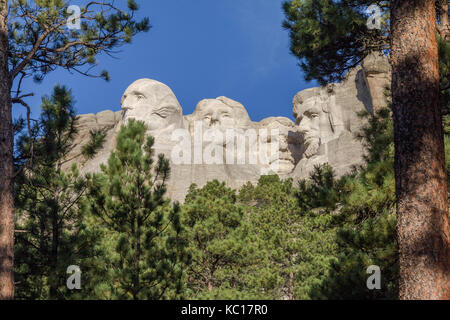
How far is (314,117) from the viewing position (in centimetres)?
3080

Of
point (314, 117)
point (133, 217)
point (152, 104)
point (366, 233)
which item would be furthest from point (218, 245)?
point (314, 117)

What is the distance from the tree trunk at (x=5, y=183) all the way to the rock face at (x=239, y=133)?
1729 centimetres

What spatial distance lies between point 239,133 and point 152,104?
7.21 metres

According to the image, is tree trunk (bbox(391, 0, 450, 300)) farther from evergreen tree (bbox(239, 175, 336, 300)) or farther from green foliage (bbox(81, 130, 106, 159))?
evergreen tree (bbox(239, 175, 336, 300))

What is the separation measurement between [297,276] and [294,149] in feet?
69.8

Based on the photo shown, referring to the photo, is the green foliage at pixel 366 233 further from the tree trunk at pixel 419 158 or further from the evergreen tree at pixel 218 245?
the evergreen tree at pixel 218 245

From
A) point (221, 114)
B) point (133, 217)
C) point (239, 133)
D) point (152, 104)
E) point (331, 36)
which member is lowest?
point (133, 217)

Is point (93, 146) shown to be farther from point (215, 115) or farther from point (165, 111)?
point (215, 115)

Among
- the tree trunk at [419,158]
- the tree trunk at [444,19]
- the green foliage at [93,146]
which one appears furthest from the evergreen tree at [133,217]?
the tree trunk at [444,19]

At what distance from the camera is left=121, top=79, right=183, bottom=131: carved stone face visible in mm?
27469

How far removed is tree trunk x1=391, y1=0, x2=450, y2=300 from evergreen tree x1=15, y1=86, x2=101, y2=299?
16.1ft

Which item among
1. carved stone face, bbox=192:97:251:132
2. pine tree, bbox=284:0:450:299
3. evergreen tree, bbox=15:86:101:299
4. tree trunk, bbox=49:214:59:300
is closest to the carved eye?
carved stone face, bbox=192:97:251:132
